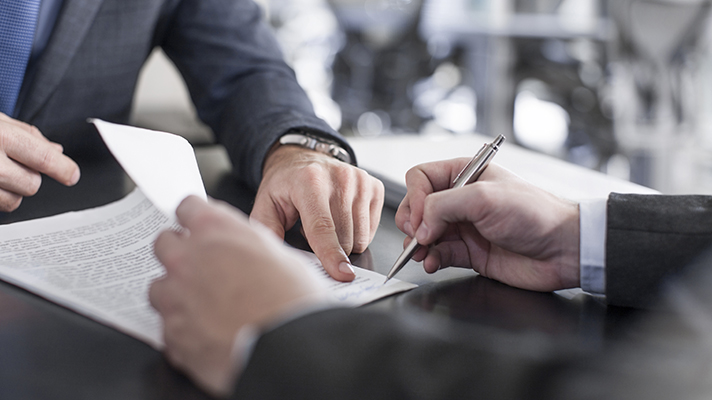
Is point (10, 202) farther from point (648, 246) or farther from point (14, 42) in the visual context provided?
point (648, 246)

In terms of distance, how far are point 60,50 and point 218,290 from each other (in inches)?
26.5

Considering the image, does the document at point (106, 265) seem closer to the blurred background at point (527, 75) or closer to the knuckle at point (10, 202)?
the knuckle at point (10, 202)

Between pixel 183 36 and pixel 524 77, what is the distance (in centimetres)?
250

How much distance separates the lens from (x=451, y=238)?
→ 493 mm

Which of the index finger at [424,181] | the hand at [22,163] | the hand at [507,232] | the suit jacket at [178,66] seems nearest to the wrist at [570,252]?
the hand at [507,232]

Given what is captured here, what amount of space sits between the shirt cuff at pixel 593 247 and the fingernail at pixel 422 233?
Result: 4.7 inches

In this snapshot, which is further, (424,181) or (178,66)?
(178,66)

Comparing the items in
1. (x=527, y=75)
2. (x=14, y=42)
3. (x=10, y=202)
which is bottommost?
(x=527, y=75)

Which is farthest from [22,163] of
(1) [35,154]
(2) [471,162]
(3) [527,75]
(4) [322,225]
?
(3) [527,75]

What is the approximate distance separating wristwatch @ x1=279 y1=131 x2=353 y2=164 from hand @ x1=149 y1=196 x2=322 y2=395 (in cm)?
35

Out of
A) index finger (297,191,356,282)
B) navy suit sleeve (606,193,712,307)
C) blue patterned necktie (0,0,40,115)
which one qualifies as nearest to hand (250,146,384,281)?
index finger (297,191,356,282)

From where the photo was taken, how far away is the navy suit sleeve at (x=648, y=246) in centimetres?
41

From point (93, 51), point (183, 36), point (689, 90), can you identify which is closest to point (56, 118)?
point (93, 51)

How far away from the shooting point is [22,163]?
56cm
